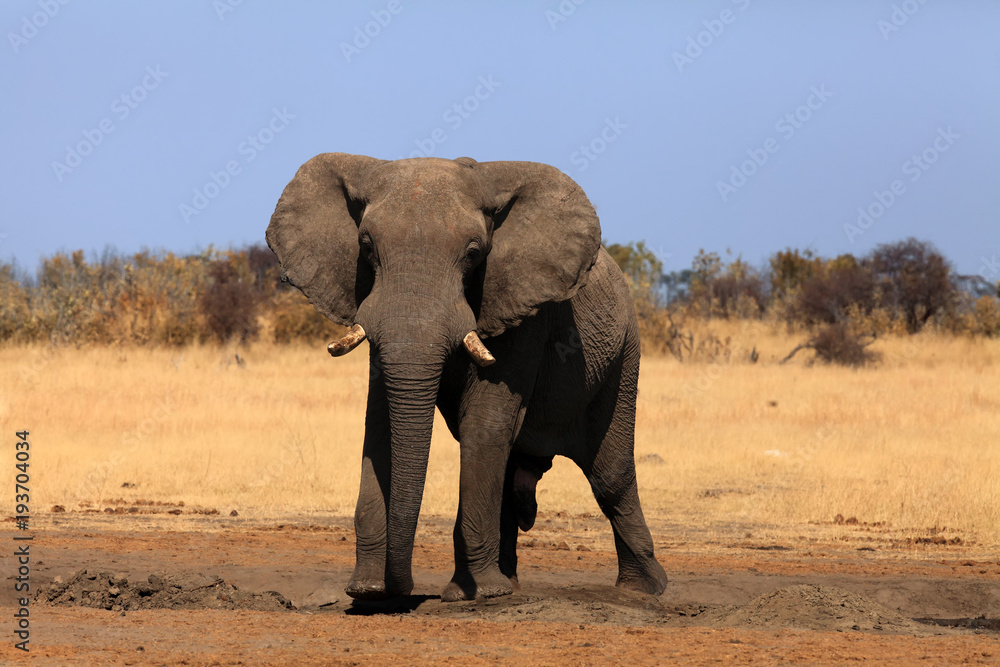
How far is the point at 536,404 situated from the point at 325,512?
558 cm

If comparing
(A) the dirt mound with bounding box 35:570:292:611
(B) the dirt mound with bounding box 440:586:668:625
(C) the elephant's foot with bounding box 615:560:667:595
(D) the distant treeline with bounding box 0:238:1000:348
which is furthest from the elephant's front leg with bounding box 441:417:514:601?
(D) the distant treeline with bounding box 0:238:1000:348

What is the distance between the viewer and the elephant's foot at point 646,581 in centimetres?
830

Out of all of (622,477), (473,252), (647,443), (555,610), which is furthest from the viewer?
(647,443)

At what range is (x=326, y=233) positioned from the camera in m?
6.78

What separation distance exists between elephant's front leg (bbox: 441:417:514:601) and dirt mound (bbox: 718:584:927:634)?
4.60 feet

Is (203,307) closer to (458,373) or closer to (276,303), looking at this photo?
(276,303)

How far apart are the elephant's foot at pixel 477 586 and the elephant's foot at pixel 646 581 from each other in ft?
5.21

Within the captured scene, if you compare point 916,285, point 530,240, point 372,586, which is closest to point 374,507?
point 372,586

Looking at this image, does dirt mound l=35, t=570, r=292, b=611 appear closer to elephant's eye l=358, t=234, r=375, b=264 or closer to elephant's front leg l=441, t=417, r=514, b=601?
elephant's front leg l=441, t=417, r=514, b=601

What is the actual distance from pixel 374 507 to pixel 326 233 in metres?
1.61

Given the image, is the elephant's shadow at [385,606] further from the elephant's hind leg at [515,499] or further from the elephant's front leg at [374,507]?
the elephant's hind leg at [515,499]

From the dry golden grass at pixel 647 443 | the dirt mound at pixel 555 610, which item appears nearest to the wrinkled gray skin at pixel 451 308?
the dirt mound at pixel 555 610

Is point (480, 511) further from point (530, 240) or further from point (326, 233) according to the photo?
point (326, 233)

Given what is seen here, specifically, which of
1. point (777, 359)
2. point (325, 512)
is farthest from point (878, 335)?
point (325, 512)
